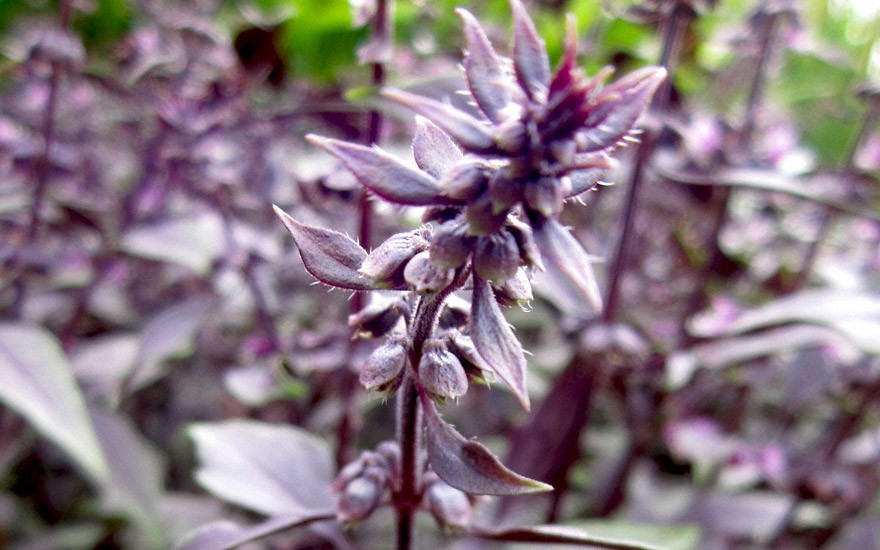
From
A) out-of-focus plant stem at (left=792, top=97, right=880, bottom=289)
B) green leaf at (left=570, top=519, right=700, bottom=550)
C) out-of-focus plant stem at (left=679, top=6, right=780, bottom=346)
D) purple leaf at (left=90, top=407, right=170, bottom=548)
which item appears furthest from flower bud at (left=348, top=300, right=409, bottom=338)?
out-of-focus plant stem at (left=792, top=97, right=880, bottom=289)

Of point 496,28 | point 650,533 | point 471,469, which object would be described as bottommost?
point 650,533

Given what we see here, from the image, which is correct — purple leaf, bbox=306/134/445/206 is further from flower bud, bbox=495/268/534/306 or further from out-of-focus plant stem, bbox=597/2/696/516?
out-of-focus plant stem, bbox=597/2/696/516

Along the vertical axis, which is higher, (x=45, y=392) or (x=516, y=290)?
(x=516, y=290)

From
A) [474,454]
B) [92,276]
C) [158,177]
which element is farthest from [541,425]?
[158,177]

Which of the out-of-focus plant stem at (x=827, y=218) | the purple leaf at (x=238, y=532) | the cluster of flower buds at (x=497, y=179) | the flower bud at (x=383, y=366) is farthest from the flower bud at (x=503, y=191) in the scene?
the out-of-focus plant stem at (x=827, y=218)

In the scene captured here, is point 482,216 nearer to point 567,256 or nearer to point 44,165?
point 567,256

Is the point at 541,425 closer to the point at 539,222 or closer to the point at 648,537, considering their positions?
the point at 648,537

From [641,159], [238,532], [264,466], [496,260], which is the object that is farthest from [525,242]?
[641,159]

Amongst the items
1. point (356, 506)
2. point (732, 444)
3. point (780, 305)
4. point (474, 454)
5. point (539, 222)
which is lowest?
point (732, 444)
